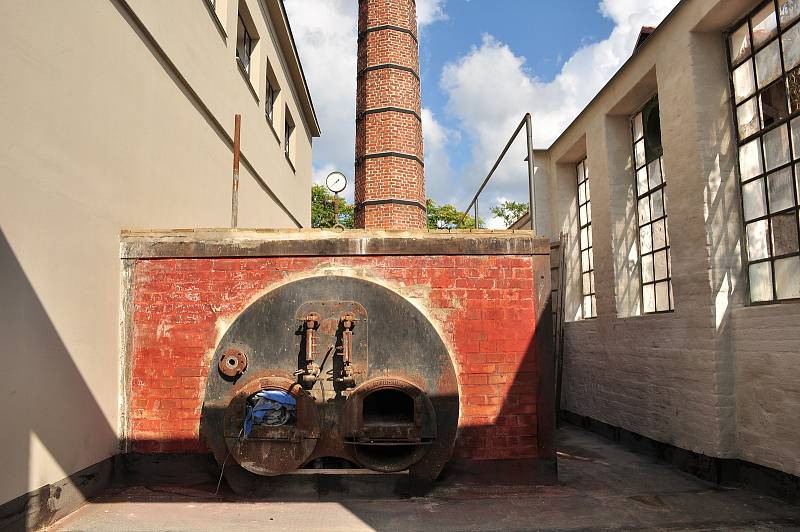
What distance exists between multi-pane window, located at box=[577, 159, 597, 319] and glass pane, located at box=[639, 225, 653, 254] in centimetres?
130

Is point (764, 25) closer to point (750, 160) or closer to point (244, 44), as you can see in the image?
point (750, 160)

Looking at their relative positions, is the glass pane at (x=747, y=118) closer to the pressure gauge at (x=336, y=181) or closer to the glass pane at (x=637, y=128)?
the glass pane at (x=637, y=128)

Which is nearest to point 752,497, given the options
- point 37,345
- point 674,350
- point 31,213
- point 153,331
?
point 674,350

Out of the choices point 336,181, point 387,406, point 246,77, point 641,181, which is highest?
point 246,77

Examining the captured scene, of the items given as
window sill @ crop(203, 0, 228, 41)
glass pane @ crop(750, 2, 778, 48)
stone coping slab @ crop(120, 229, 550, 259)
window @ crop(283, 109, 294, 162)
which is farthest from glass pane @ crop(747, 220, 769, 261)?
window @ crop(283, 109, 294, 162)

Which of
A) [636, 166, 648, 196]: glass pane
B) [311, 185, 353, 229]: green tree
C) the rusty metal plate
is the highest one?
[311, 185, 353, 229]: green tree

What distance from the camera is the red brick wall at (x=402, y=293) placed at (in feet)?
18.1

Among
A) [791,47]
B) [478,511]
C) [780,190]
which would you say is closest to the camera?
[478,511]

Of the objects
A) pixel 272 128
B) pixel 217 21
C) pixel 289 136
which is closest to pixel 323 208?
pixel 289 136

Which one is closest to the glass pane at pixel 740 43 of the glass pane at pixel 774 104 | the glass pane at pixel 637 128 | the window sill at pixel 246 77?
the glass pane at pixel 774 104

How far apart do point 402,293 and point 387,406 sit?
1272 millimetres

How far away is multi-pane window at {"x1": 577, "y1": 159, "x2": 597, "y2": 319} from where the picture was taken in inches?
379

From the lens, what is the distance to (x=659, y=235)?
24.7 ft

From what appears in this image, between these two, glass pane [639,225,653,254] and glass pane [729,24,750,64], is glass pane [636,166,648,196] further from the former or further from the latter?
glass pane [729,24,750,64]
